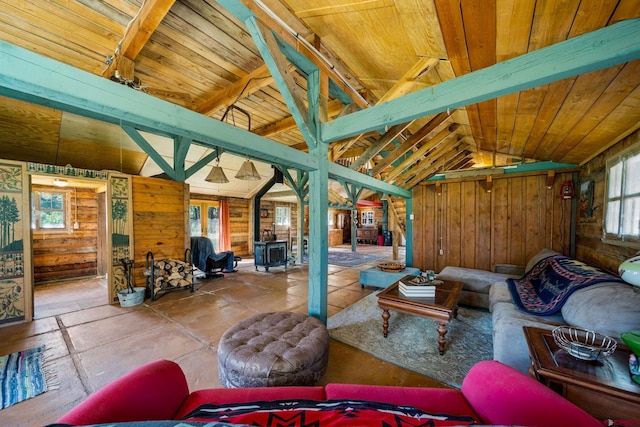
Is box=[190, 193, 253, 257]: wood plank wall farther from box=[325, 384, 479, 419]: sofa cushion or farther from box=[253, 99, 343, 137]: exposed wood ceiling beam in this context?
box=[325, 384, 479, 419]: sofa cushion

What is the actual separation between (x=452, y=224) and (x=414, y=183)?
3.97ft

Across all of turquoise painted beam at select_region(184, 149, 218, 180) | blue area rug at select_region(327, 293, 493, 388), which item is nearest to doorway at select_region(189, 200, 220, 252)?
turquoise painted beam at select_region(184, 149, 218, 180)

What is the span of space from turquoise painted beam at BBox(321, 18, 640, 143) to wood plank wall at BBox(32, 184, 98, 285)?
21.4ft

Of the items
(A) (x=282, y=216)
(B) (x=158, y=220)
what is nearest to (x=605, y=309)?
(B) (x=158, y=220)

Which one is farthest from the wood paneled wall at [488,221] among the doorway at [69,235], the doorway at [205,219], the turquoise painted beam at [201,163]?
the doorway at [69,235]

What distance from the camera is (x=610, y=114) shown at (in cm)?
186

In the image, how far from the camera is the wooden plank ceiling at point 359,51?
4.16 feet

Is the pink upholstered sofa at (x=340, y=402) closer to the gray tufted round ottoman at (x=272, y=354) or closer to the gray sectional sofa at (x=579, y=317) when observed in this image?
the gray tufted round ottoman at (x=272, y=354)

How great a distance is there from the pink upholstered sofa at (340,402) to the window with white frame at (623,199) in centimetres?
211

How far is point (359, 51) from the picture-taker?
6.55 ft

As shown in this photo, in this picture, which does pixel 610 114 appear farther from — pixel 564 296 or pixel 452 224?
pixel 452 224

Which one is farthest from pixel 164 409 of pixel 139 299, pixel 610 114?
pixel 610 114

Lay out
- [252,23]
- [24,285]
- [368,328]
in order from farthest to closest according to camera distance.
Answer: [24,285]
[368,328]
[252,23]

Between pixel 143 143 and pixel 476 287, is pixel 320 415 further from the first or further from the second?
pixel 143 143
